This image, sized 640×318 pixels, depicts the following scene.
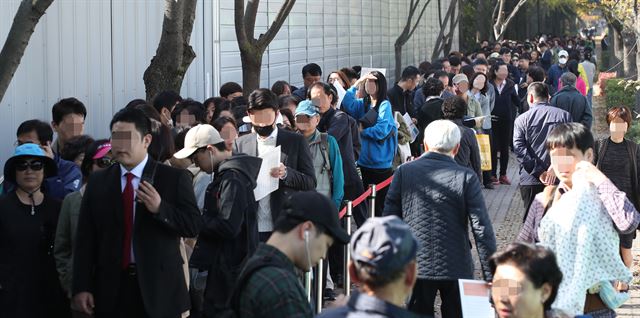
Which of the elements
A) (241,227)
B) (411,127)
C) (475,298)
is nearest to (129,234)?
(241,227)

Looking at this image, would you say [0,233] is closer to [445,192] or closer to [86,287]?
[86,287]

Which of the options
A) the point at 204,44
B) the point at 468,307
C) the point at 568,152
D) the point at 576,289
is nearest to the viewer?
the point at 468,307

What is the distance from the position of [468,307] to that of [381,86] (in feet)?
21.8

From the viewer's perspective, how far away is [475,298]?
573cm

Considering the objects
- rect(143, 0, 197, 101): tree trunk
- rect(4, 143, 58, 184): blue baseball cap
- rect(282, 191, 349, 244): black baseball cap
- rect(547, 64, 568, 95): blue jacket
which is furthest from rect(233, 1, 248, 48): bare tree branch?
rect(547, 64, 568, 95): blue jacket

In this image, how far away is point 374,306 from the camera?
3.95m

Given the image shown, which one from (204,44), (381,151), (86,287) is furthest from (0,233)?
(204,44)

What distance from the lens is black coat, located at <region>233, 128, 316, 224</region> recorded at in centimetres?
819

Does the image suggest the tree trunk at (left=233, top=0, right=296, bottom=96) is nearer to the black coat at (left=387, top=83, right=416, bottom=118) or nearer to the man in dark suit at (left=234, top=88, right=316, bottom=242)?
the black coat at (left=387, top=83, right=416, bottom=118)

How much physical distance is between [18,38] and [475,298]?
4.15 meters

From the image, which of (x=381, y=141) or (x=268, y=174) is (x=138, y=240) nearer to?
(x=268, y=174)

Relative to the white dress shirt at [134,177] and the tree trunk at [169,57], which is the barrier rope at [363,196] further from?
the white dress shirt at [134,177]

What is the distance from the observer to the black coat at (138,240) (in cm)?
615

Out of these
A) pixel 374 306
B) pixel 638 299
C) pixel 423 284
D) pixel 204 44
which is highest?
pixel 204 44
